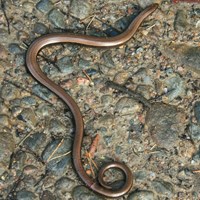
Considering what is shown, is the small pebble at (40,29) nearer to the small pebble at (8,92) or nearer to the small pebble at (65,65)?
the small pebble at (65,65)

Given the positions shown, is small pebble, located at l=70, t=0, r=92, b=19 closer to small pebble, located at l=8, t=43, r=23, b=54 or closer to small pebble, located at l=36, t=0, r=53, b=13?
small pebble, located at l=36, t=0, r=53, b=13

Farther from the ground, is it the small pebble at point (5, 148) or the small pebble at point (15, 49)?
the small pebble at point (15, 49)

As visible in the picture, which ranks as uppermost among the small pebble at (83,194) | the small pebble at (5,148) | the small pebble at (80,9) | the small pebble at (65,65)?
the small pebble at (80,9)

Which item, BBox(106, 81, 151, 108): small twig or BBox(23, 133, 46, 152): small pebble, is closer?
BBox(23, 133, 46, 152): small pebble

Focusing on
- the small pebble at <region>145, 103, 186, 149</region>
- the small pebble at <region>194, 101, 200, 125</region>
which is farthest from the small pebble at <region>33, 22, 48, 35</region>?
the small pebble at <region>194, 101, 200, 125</region>

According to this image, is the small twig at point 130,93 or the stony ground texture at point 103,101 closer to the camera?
the stony ground texture at point 103,101

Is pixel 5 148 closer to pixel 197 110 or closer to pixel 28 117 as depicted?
pixel 28 117

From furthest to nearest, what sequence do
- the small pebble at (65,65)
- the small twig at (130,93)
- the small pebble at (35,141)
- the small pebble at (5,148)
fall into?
the small pebble at (65,65) → the small twig at (130,93) → the small pebble at (35,141) → the small pebble at (5,148)

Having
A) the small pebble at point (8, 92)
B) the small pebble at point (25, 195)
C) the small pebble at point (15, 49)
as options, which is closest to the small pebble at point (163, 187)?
the small pebble at point (25, 195)
